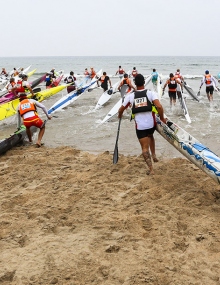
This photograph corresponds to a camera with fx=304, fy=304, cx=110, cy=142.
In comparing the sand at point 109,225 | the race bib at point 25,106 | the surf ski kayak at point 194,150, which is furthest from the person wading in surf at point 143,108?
the race bib at point 25,106

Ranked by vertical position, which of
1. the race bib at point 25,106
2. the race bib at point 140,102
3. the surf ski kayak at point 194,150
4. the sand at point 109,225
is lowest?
the sand at point 109,225

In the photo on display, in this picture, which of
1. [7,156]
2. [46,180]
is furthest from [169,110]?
[46,180]

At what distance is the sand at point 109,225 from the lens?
263 centimetres

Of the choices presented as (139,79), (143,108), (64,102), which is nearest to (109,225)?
(143,108)

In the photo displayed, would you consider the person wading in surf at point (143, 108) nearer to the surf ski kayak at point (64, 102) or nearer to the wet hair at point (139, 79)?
the wet hair at point (139, 79)

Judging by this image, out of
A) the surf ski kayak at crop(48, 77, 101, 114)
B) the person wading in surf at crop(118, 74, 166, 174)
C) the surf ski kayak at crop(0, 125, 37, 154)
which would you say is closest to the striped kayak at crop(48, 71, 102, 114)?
the surf ski kayak at crop(48, 77, 101, 114)

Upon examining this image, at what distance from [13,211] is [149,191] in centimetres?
183

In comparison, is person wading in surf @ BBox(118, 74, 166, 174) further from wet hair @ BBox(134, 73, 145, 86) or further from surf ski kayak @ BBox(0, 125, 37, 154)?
surf ski kayak @ BBox(0, 125, 37, 154)

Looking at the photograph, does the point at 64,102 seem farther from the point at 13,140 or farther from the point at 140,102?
the point at 140,102

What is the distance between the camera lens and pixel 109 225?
11.1ft

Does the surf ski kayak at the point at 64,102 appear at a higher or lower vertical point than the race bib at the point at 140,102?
lower

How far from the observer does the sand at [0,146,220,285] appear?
8.64 feet

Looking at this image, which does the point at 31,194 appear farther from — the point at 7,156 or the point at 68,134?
the point at 68,134

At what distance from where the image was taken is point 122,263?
273 cm
